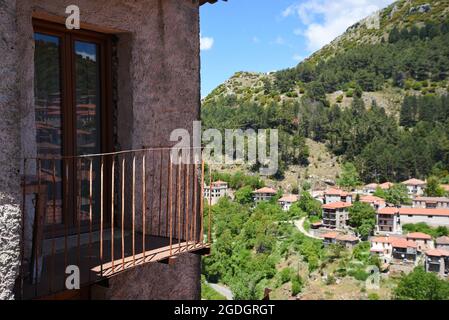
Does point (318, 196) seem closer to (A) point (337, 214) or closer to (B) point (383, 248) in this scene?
(A) point (337, 214)

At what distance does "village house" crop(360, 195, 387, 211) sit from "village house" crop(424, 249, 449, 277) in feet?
47.4

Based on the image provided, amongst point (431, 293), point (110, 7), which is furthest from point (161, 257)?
point (431, 293)

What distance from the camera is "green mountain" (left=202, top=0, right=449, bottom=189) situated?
291ft

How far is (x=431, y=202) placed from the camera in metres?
70.4

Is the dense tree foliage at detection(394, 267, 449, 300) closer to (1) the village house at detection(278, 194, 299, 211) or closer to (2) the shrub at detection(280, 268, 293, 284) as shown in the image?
(2) the shrub at detection(280, 268, 293, 284)

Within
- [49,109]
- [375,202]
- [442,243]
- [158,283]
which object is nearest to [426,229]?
[442,243]

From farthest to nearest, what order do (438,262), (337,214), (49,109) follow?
(337,214), (438,262), (49,109)

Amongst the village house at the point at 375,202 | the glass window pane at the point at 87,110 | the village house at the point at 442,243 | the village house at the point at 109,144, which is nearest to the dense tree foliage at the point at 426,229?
the village house at the point at 442,243

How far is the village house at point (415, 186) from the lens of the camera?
79.1 meters

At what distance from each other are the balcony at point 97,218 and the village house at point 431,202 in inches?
2913

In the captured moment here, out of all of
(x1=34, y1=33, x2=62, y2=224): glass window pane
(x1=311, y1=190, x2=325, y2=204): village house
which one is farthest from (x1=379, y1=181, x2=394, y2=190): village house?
(x1=34, y1=33, x2=62, y2=224): glass window pane

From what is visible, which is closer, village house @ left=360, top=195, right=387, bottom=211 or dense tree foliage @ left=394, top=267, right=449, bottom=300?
dense tree foliage @ left=394, top=267, right=449, bottom=300

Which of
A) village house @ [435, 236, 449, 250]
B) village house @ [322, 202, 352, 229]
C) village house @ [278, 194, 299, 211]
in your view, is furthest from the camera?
village house @ [278, 194, 299, 211]

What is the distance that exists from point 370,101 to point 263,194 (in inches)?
1667
